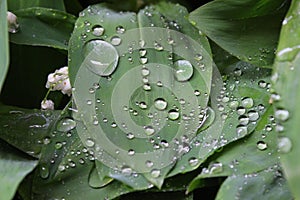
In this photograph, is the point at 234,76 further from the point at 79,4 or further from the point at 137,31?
the point at 79,4

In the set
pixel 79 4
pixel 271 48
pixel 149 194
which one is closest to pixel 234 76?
pixel 271 48

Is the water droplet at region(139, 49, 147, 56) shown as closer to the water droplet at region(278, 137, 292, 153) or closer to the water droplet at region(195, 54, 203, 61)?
the water droplet at region(195, 54, 203, 61)

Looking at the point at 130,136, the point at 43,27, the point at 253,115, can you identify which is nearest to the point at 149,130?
the point at 130,136

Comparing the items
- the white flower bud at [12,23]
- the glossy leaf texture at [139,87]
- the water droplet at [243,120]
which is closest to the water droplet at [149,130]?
the glossy leaf texture at [139,87]

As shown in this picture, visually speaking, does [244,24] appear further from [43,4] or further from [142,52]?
[43,4]

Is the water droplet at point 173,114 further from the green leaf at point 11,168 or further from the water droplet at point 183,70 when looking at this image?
the green leaf at point 11,168
